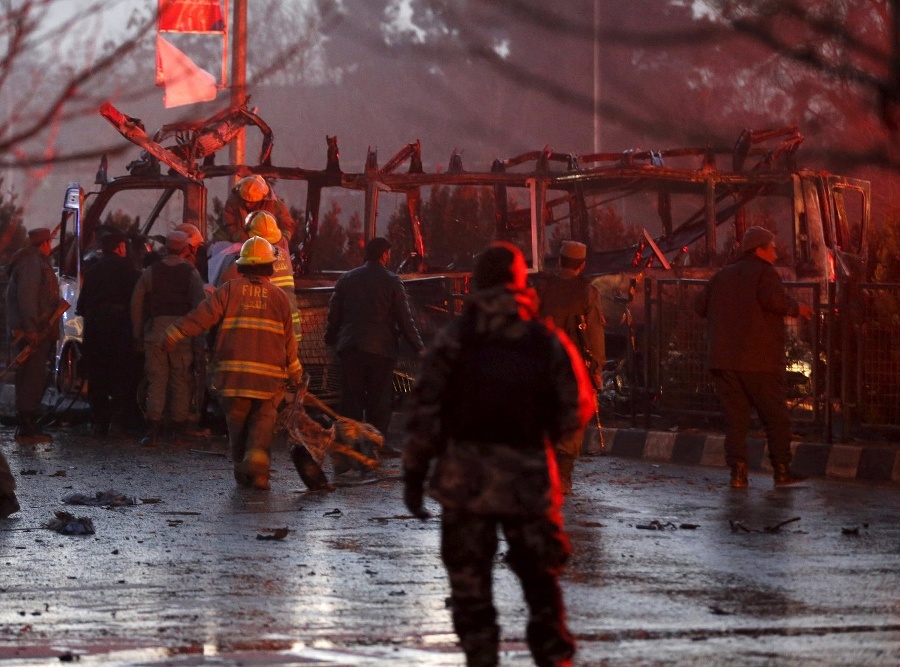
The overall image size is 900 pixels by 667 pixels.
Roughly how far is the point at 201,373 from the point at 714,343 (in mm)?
5163

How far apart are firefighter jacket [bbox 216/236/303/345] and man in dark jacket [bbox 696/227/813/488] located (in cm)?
327

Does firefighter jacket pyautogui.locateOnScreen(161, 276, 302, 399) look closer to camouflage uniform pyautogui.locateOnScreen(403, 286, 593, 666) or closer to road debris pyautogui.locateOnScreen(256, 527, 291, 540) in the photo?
road debris pyautogui.locateOnScreen(256, 527, 291, 540)

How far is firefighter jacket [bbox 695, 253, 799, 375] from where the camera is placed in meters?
11.8

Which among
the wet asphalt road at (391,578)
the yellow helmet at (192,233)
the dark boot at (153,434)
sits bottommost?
the wet asphalt road at (391,578)

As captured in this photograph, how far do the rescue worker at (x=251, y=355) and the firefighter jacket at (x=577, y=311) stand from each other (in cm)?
177

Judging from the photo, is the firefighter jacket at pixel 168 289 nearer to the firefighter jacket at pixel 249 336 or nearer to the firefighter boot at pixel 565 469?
the firefighter jacket at pixel 249 336

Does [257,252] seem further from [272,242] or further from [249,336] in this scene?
[272,242]

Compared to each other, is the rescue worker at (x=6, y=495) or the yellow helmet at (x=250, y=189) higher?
the yellow helmet at (x=250, y=189)

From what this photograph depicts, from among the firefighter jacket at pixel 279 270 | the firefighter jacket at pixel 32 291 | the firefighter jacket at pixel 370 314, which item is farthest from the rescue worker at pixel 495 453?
the firefighter jacket at pixel 32 291

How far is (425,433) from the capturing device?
5.45 meters

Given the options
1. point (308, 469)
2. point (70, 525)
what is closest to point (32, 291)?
point (308, 469)

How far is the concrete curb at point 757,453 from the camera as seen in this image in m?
13.0

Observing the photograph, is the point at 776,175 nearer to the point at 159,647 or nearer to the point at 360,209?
the point at 159,647

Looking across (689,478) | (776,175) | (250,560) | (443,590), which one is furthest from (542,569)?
(776,175)
